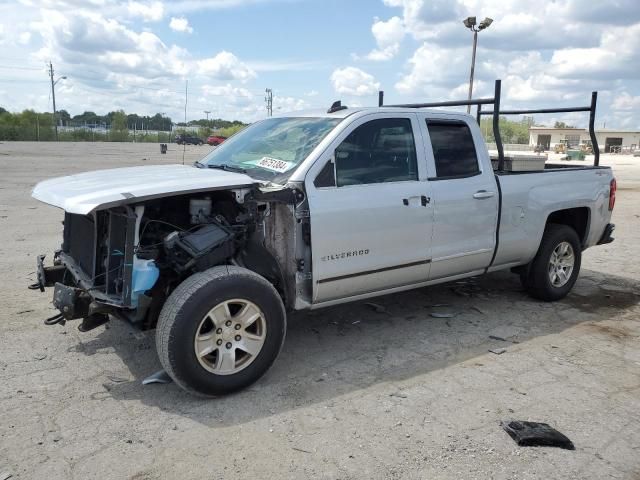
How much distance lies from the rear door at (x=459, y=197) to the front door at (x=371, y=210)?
0.43 feet

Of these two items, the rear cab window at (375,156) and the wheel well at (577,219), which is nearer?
the rear cab window at (375,156)

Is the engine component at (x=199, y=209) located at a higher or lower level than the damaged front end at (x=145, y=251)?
higher

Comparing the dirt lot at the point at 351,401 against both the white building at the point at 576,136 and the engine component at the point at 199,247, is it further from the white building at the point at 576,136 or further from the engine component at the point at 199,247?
the white building at the point at 576,136

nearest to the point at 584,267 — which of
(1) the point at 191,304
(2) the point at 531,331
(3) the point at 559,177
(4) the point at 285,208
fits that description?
(3) the point at 559,177

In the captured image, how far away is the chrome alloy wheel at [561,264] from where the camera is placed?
5.98 m

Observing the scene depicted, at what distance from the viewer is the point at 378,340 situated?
4.82 meters

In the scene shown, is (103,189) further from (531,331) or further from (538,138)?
(538,138)

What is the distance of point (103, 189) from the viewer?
3678mm

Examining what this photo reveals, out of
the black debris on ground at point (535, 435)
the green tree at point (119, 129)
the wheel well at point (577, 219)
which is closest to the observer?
the black debris on ground at point (535, 435)

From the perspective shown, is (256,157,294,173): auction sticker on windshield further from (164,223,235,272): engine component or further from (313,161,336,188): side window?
(164,223,235,272): engine component

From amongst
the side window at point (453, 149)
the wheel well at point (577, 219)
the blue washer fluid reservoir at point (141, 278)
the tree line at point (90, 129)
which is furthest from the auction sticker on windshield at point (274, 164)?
the tree line at point (90, 129)

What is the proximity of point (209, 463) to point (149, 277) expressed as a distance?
4.12ft

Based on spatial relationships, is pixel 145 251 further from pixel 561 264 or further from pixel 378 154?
pixel 561 264

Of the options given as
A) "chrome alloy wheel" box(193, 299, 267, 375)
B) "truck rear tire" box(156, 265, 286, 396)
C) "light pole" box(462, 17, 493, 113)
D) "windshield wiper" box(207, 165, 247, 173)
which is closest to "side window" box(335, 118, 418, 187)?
"windshield wiper" box(207, 165, 247, 173)
